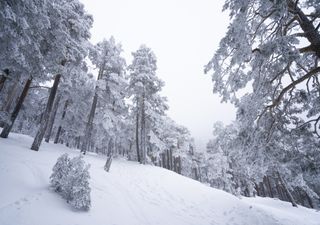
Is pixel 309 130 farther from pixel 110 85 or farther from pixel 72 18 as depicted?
pixel 110 85

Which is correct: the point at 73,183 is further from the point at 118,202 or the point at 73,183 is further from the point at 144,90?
the point at 144,90

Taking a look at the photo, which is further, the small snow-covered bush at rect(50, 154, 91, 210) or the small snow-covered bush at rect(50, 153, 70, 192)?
the small snow-covered bush at rect(50, 153, 70, 192)

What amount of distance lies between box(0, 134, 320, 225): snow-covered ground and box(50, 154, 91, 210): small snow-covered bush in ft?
0.84

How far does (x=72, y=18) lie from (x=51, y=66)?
426 cm

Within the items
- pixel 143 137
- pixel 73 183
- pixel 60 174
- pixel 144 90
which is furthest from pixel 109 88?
pixel 73 183

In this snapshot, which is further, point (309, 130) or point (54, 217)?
point (309, 130)

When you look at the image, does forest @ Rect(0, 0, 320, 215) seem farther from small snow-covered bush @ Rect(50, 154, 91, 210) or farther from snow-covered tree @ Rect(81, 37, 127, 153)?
small snow-covered bush @ Rect(50, 154, 91, 210)

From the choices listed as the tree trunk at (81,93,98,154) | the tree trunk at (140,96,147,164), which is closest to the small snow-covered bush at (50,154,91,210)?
the tree trunk at (81,93,98,154)

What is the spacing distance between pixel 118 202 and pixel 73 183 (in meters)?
2.48

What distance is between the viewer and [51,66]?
1058 centimetres

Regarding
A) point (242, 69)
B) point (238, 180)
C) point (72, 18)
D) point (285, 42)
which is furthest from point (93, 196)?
point (238, 180)

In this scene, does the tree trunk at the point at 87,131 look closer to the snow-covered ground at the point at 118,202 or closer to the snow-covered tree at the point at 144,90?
the snow-covered tree at the point at 144,90

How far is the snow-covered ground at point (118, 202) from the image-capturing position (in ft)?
15.8

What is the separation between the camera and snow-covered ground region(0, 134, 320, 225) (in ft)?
15.8
